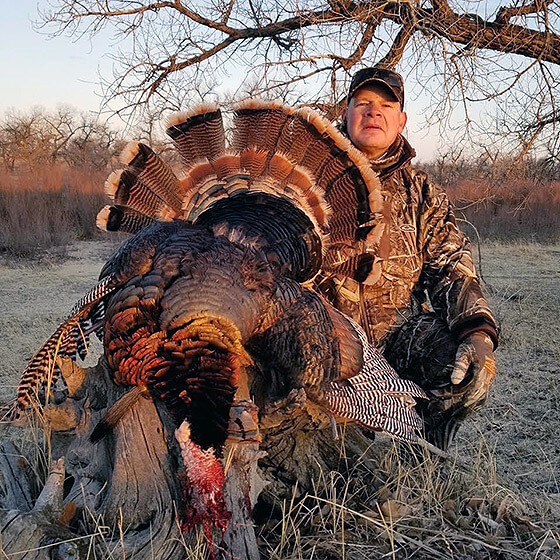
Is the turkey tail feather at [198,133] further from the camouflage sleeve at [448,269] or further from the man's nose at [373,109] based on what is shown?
the camouflage sleeve at [448,269]

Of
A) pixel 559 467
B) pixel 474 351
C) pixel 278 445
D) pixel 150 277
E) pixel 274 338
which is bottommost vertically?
pixel 559 467

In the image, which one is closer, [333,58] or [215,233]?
[215,233]

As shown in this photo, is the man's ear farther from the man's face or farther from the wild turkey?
the wild turkey

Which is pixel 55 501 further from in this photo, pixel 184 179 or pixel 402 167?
pixel 402 167

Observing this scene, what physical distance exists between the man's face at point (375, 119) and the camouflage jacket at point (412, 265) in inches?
3.7

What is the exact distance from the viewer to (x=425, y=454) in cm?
280

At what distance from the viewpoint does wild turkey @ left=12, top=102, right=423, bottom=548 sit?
1932 millimetres

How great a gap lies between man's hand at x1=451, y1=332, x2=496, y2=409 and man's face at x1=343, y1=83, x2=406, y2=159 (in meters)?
1.30

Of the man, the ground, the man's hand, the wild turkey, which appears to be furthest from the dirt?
the wild turkey

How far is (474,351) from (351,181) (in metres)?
1.10

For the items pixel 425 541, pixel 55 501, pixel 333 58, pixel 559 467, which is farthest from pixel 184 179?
pixel 333 58

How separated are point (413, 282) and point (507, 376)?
124 inches

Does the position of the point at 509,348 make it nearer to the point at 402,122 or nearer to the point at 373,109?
the point at 402,122

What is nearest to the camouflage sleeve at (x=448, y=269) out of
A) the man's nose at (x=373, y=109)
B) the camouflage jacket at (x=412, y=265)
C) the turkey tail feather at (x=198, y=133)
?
the camouflage jacket at (x=412, y=265)
